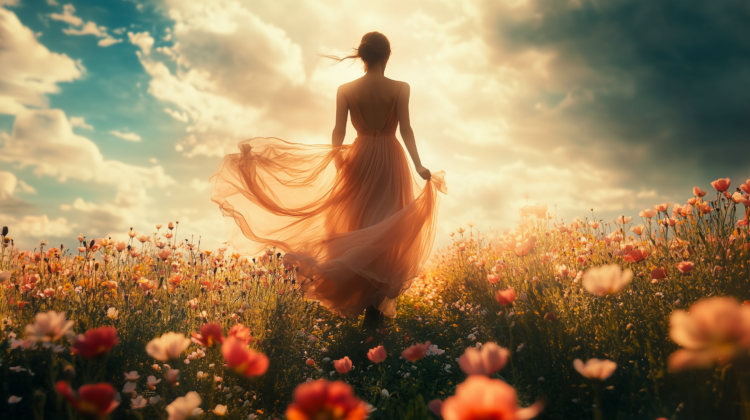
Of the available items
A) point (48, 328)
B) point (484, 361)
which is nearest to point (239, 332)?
point (48, 328)

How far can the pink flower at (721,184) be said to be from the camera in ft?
9.48

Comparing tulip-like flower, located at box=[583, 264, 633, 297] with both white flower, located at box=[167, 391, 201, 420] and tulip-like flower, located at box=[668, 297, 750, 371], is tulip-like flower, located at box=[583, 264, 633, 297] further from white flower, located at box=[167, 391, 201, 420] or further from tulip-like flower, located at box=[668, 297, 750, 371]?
white flower, located at box=[167, 391, 201, 420]

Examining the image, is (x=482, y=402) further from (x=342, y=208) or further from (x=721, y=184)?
(x=342, y=208)

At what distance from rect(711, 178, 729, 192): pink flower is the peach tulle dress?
6.84ft

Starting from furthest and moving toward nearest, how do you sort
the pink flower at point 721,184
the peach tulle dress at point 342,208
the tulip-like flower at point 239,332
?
1. the peach tulle dress at point 342,208
2. the pink flower at point 721,184
3. the tulip-like flower at point 239,332

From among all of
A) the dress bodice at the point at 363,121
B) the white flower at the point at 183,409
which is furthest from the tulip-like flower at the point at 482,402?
the dress bodice at the point at 363,121

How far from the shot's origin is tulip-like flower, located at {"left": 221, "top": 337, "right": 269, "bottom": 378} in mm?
1204

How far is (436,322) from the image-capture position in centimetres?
426

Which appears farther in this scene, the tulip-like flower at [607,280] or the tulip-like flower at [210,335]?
the tulip-like flower at [607,280]

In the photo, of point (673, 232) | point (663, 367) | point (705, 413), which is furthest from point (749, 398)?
point (673, 232)

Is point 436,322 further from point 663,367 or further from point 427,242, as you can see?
point 663,367

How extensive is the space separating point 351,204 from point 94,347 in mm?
3032

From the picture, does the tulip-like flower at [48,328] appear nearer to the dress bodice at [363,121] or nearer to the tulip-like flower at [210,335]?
the tulip-like flower at [210,335]

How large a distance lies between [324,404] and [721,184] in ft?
10.9
